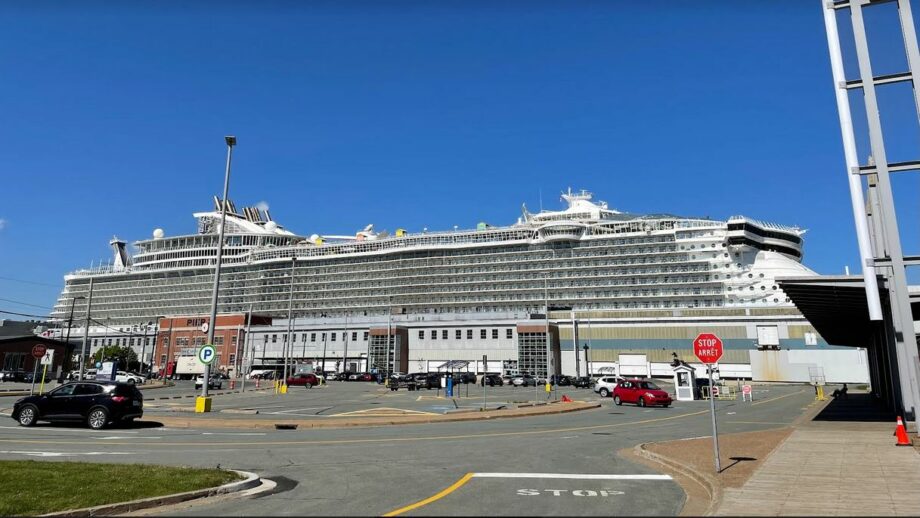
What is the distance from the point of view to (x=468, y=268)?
4277 inches

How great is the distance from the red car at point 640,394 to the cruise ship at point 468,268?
119 ft

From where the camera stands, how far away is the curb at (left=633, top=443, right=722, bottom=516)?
7.71 meters

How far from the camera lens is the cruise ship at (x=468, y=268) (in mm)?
90625

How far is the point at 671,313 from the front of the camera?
87.3 meters

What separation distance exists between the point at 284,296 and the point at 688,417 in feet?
364

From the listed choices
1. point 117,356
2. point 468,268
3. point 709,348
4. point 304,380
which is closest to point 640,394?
point 709,348

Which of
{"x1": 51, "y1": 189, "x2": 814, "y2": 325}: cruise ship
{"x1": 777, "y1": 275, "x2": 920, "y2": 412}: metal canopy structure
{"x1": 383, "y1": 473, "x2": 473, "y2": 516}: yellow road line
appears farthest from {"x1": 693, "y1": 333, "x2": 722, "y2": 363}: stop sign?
{"x1": 51, "y1": 189, "x2": 814, "y2": 325}: cruise ship

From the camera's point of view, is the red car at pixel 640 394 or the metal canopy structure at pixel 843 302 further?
the red car at pixel 640 394

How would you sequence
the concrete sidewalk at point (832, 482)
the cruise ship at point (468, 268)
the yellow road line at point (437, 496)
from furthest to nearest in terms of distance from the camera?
→ the cruise ship at point (468, 268), the yellow road line at point (437, 496), the concrete sidewalk at point (832, 482)

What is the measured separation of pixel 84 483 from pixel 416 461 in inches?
230

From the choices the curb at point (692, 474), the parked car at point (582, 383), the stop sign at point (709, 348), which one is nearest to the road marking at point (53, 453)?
the curb at point (692, 474)

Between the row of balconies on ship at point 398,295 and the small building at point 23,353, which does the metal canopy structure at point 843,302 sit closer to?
Answer: the row of balconies on ship at point 398,295

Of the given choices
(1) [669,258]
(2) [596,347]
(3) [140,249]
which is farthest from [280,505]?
(3) [140,249]

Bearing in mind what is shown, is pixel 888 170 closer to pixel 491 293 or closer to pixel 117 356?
pixel 491 293
